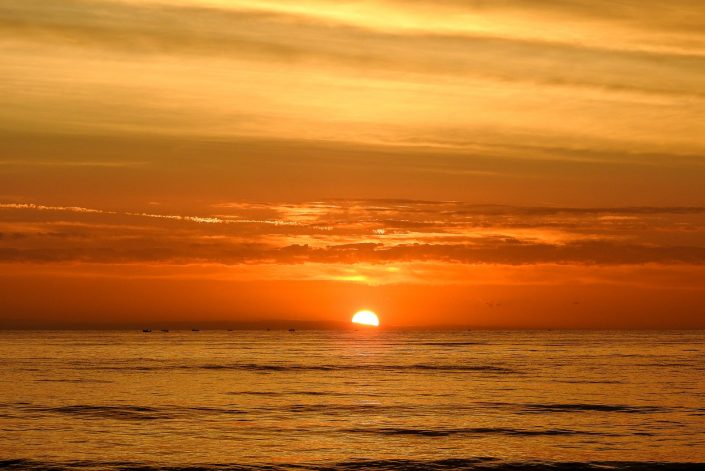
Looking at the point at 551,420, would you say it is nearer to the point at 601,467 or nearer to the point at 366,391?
the point at 601,467

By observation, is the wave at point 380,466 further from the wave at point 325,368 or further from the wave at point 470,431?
the wave at point 325,368

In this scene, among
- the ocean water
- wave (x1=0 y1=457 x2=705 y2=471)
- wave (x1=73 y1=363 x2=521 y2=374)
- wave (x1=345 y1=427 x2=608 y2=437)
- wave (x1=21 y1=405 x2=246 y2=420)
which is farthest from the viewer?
wave (x1=73 y1=363 x2=521 y2=374)

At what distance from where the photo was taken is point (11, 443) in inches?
1980

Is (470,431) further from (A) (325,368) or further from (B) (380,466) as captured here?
(A) (325,368)

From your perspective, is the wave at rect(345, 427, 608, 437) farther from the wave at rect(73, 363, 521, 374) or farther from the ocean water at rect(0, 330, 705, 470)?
the wave at rect(73, 363, 521, 374)

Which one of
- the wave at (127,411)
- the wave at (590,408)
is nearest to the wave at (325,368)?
the wave at (590,408)

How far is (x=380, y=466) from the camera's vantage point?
1764 inches

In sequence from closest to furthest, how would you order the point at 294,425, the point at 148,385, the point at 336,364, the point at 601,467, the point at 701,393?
1. the point at 601,467
2. the point at 294,425
3. the point at 701,393
4. the point at 148,385
5. the point at 336,364

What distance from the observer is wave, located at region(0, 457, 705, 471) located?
44.0m

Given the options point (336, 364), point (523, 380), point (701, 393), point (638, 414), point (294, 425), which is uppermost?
point (336, 364)

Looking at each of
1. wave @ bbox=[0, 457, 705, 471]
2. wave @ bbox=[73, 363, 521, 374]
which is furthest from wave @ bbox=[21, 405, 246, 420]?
wave @ bbox=[73, 363, 521, 374]

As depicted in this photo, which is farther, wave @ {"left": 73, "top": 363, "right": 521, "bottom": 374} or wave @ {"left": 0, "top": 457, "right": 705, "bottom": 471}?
wave @ {"left": 73, "top": 363, "right": 521, "bottom": 374}

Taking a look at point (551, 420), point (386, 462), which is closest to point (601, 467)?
point (386, 462)

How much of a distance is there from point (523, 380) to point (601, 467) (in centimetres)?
4970
